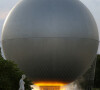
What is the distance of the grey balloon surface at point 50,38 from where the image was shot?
3222 centimetres

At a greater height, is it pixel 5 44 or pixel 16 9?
pixel 16 9

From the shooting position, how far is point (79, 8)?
34.3 meters

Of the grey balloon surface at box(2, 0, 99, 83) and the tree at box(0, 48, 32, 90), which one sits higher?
the grey balloon surface at box(2, 0, 99, 83)

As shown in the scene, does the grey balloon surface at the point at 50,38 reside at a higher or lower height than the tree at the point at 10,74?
higher

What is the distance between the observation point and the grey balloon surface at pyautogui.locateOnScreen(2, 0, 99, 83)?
3222cm

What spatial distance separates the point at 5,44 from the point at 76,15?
281 inches

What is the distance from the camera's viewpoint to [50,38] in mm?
32062

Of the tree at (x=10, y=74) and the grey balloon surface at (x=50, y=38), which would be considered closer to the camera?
the tree at (x=10, y=74)

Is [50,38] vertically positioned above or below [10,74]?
above

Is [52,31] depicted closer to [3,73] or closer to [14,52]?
[14,52]

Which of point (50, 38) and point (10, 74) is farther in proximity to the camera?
point (50, 38)

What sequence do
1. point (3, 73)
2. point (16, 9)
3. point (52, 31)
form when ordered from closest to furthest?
point (3, 73)
point (52, 31)
point (16, 9)

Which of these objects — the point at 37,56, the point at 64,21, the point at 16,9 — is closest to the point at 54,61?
the point at 37,56

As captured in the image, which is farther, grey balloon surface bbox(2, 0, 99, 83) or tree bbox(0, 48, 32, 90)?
grey balloon surface bbox(2, 0, 99, 83)
